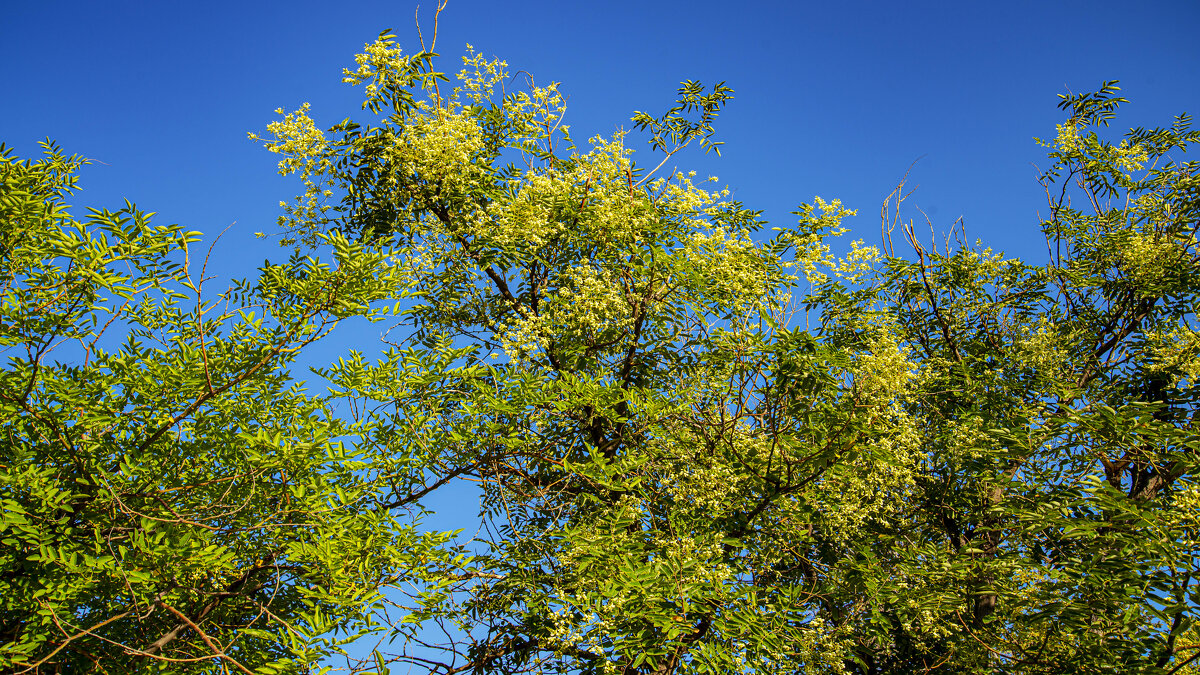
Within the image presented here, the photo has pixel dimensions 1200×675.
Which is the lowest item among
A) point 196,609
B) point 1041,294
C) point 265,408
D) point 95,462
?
point 196,609

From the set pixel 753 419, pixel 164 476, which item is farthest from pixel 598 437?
pixel 164 476

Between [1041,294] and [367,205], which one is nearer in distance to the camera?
[367,205]

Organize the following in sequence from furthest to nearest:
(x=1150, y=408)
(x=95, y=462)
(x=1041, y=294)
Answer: (x=1041, y=294)
(x=1150, y=408)
(x=95, y=462)

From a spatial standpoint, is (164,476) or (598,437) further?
(598,437)

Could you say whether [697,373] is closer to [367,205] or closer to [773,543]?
[773,543]

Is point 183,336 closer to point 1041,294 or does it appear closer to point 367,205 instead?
point 367,205

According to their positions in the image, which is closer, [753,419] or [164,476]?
[164,476]

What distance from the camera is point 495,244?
6961mm

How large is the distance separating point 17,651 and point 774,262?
21.0ft

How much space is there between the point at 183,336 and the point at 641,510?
362 cm

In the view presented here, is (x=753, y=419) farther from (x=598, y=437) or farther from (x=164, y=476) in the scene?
(x=164, y=476)

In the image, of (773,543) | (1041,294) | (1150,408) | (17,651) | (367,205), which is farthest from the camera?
(1041,294)

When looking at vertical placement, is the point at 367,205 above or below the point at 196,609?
above

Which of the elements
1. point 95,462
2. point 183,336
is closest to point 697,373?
point 183,336
